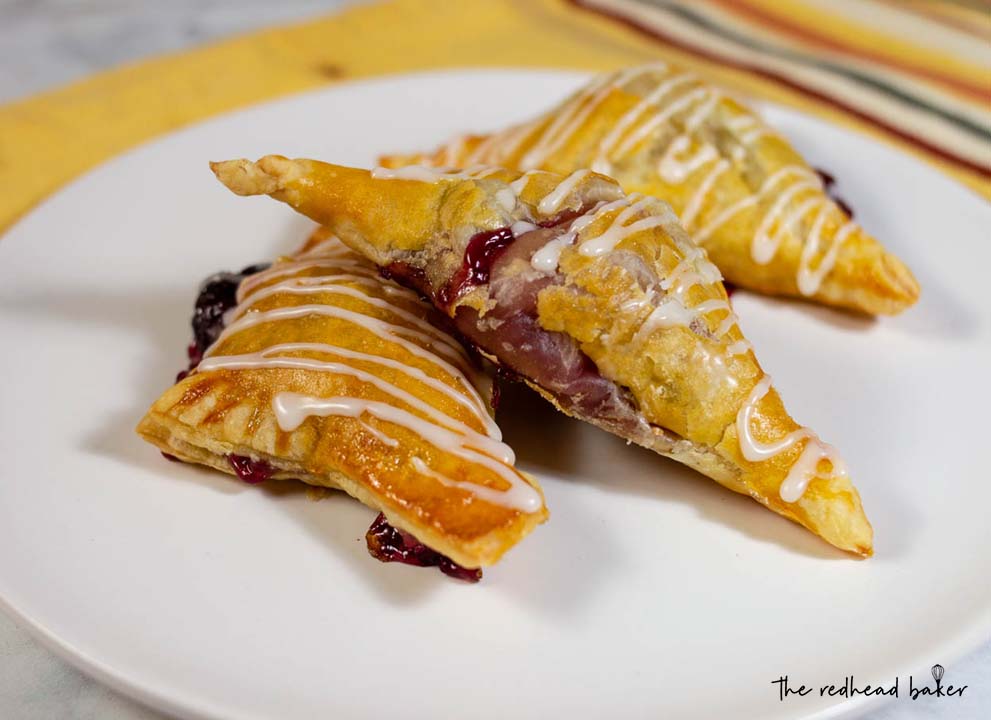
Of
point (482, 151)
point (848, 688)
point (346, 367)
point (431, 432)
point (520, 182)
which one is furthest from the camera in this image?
point (482, 151)

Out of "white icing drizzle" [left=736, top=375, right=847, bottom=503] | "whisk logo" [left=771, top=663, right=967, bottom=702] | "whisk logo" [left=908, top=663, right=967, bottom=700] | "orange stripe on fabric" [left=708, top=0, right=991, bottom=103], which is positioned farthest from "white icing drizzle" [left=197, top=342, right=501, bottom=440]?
"orange stripe on fabric" [left=708, top=0, right=991, bottom=103]

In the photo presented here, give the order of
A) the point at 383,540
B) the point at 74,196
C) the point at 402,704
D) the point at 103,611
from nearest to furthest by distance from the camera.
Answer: the point at 402,704 < the point at 103,611 < the point at 383,540 < the point at 74,196

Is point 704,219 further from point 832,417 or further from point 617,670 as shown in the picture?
point 617,670

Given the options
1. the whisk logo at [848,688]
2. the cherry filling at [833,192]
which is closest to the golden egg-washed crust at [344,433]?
the whisk logo at [848,688]

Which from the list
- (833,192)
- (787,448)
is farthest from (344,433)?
(833,192)

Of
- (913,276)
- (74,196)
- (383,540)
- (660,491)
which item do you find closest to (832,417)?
(660,491)

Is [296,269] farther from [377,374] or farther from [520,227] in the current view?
[520,227]

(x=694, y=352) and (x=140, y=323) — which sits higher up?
(x=694, y=352)
